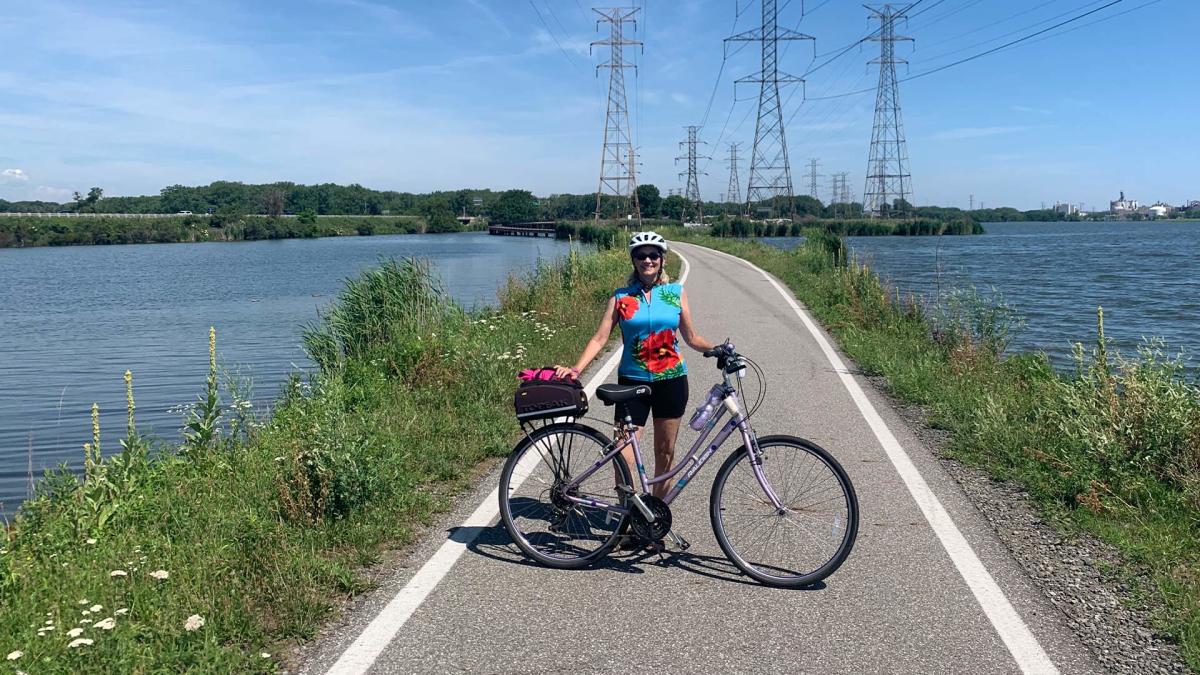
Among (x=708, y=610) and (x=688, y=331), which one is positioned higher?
(x=688, y=331)

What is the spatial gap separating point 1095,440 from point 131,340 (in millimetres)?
23365

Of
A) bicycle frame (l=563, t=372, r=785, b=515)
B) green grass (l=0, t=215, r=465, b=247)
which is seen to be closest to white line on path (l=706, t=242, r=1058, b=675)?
bicycle frame (l=563, t=372, r=785, b=515)

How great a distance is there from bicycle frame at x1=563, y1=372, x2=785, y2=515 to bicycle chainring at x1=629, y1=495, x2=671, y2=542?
0.05 metres

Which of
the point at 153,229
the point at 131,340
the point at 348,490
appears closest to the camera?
the point at 348,490

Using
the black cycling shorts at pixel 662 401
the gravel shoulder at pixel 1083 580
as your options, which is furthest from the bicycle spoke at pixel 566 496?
the gravel shoulder at pixel 1083 580

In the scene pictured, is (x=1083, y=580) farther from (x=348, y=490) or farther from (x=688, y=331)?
(x=348, y=490)

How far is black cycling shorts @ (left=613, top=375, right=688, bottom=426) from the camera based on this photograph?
5199 mm

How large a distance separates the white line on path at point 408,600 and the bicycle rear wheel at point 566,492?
0.40 ft

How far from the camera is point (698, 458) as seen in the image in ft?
16.8

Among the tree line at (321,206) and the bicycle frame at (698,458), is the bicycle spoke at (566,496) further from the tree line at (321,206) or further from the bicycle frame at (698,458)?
the tree line at (321,206)

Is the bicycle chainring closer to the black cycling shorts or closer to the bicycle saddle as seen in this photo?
the black cycling shorts

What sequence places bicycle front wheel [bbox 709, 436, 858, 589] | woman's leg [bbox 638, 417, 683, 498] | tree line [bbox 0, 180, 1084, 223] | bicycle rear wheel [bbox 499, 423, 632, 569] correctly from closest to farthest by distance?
1. bicycle front wheel [bbox 709, 436, 858, 589]
2. bicycle rear wheel [bbox 499, 423, 632, 569]
3. woman's leg [bbox 638, 417, 683, 498]
4. tree line [bbox 0, 180, 1084, 223]

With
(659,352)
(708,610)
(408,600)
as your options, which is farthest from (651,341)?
(408,600)

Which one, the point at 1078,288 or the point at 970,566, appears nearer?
the point at 970,566
